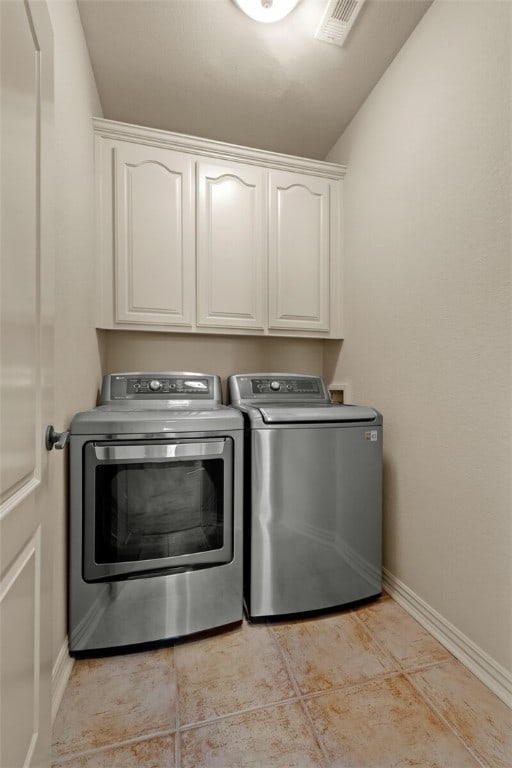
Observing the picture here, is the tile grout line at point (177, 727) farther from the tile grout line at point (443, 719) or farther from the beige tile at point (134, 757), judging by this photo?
the tile grout line at point (443, 719)

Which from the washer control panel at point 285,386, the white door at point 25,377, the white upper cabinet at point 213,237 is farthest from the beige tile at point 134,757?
the white upper cabinet at point 213,237

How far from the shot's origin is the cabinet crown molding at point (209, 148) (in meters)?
1.79

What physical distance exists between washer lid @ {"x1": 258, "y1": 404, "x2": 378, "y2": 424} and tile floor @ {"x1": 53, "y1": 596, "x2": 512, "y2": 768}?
2.85 ft

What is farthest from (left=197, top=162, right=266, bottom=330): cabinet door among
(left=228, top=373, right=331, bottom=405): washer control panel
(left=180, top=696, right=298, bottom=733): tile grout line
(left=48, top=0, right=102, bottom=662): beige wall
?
(left=180, top=696, right=298, bottom=733): tile grout line

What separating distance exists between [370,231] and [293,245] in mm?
458

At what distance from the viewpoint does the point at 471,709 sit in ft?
3.50

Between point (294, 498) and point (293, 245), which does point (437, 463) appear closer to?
point (294, 498)

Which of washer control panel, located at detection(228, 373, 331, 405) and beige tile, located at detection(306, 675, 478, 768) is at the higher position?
washer control panel, located at detection(228, 373, 331, 405)

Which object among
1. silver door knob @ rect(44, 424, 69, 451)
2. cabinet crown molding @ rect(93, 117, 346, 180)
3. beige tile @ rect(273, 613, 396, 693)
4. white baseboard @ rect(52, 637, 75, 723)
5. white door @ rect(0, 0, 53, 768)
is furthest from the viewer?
cabinet crown molding @ rect(93, 117, 346, 180)

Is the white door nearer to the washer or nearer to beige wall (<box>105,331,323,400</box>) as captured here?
the washer

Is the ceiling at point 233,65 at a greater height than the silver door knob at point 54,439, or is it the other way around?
the ceiling at point 233,65

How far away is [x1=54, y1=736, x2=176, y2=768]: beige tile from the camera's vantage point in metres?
0.91

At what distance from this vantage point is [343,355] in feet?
7.18

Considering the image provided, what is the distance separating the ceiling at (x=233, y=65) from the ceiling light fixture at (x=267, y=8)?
68mm
